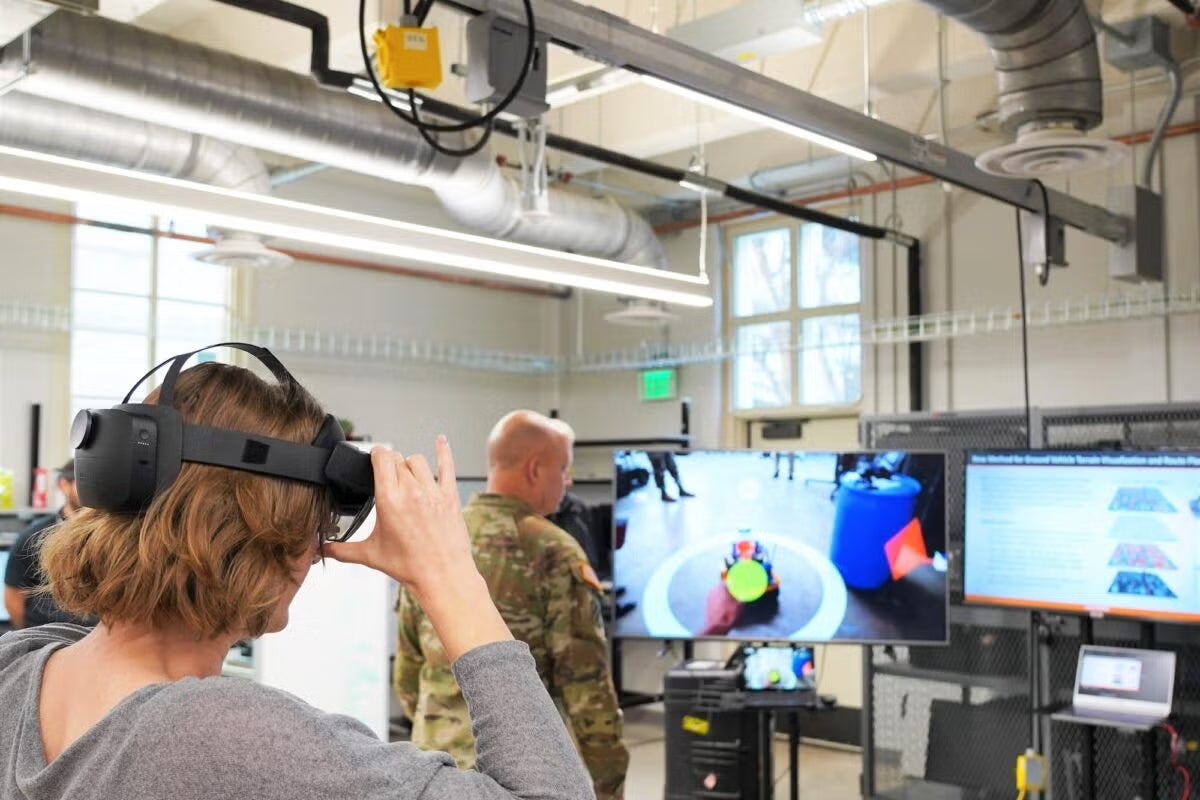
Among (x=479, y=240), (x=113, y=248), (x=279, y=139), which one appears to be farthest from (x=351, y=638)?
(x=113, y=248)

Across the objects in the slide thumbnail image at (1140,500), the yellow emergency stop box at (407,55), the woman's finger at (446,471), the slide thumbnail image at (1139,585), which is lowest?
the slide thumbnail image at (1139,585)

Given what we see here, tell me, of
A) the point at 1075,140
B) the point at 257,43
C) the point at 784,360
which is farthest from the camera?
the point at 784,360

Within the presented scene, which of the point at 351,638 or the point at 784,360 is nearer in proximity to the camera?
the point at 351,638

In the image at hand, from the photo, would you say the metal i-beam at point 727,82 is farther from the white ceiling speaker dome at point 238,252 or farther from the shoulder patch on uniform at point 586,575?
the white ceiling speaker dome at point 238,252

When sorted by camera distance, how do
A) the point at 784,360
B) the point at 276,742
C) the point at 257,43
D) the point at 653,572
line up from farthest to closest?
the point at 784,360 → the point at 257,43 → the point at 653,572 → the point at 276,742

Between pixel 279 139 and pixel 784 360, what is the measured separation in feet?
13.1

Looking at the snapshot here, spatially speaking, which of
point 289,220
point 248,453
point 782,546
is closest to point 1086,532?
point 782,546

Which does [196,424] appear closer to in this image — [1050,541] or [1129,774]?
[1050,541]

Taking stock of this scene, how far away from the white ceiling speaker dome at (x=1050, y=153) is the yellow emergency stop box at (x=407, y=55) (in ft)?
5.39

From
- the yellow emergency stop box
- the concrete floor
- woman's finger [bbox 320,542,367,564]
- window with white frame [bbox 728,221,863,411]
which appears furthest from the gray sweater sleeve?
window with white frame [bbox 728,221,863,411]

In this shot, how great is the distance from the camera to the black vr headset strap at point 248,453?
852mm

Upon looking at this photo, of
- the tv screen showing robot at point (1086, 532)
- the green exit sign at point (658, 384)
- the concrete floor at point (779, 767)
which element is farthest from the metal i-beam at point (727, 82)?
the green exit sign at point (658, 384)

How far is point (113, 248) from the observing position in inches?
267

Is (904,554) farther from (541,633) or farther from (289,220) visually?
(289,220)
